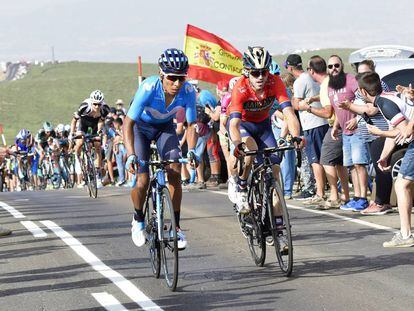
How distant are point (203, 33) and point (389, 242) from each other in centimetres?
1255

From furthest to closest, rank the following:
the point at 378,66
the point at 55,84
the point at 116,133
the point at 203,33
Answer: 1. the point at 55,84
2. the point at 116,133
3. the point at 203,33
4. the point at 378,66

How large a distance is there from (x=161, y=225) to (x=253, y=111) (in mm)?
1880

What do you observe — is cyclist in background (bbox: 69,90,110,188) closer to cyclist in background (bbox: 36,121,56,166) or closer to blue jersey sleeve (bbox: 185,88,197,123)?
blue jersey sleeve (bbox: 185,88,197,123)

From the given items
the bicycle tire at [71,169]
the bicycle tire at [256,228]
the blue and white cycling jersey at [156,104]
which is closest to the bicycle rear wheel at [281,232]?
the bicycle tire at [256,228]

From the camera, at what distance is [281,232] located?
9.39 metres

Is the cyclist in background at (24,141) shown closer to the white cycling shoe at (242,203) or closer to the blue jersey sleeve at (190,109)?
the white cycling shoe at (242,203)

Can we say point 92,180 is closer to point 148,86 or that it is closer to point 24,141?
point 148,86

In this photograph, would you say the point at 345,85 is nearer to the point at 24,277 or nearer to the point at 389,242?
the point at 389,242

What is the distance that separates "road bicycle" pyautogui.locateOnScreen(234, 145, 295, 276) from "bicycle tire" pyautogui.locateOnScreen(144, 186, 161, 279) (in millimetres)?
993

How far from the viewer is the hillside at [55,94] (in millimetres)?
100312

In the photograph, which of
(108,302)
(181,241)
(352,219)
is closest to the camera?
(108,302)

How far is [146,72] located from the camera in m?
127

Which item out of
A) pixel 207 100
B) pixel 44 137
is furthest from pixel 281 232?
Result: pixel 44 137

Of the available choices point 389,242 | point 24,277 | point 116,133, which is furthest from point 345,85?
point 116,133
